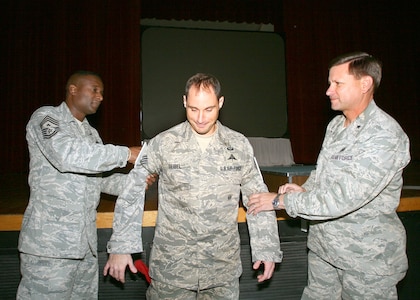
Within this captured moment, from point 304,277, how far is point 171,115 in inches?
141

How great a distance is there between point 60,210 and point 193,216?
0.67 meters

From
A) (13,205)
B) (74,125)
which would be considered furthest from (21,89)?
(74,125)

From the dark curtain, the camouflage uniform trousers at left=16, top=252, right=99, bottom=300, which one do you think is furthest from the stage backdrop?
the camouflage uniform trousers at left=16, top=252, right=99, bottom=300

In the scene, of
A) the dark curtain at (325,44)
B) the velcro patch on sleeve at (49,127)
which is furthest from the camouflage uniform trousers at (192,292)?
the dark curtain at (325,44)

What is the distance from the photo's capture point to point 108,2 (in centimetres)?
502

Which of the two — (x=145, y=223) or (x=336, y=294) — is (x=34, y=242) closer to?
(x=145, y=223)

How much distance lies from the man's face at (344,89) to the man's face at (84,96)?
123 centimetres

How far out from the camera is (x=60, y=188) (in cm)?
148

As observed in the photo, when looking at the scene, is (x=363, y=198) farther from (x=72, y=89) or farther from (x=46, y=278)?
(x=72, y=89)

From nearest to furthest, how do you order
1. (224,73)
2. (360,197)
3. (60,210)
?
(360,197)
(60,210)
(224,73)

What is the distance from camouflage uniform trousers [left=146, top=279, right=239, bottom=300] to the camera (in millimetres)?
1283

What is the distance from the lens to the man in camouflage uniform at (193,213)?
1.26m

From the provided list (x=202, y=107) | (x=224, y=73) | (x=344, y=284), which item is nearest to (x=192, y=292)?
(x=344, y=284)

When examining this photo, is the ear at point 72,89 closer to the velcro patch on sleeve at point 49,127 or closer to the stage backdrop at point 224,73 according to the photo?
the velcro patch on sleeve at point 49,127
